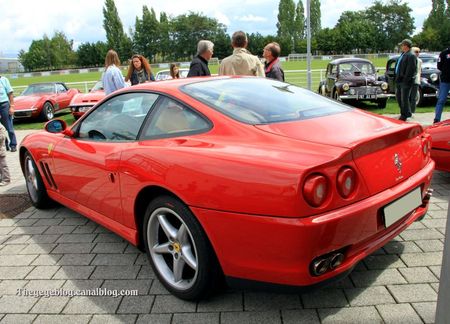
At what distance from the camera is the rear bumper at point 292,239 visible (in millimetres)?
1975

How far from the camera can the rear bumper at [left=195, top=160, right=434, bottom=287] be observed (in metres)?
1.97

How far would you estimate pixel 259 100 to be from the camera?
9.55 ft

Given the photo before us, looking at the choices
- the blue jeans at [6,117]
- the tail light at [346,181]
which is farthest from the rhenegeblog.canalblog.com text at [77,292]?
the blue jeans at [6,117]

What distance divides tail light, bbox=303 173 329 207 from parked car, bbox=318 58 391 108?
1043 centimetres

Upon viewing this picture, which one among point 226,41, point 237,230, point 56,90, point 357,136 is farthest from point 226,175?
point 226,41

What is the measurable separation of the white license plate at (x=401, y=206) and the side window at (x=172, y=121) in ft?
3.98

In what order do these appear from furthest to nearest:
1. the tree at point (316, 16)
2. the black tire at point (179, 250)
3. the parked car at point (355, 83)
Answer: the tree at point (316, 16) < the parked car at point (355, 83) < the black tire at point (179, 250)

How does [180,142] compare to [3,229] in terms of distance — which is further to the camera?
[3,229]

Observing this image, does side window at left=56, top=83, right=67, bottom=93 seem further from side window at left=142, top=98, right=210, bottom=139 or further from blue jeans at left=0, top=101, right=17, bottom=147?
side window at left=142, top=98, right=210, bottom=139

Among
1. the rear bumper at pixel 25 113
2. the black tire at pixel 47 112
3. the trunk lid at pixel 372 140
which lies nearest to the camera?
the trunk lid at pixel 372 140

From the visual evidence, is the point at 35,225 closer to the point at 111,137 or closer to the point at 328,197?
the point at 111,137

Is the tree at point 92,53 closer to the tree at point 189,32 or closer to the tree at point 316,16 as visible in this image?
the tree at point 189,32

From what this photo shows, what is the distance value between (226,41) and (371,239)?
95.7 metres

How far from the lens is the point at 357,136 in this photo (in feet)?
7.63
